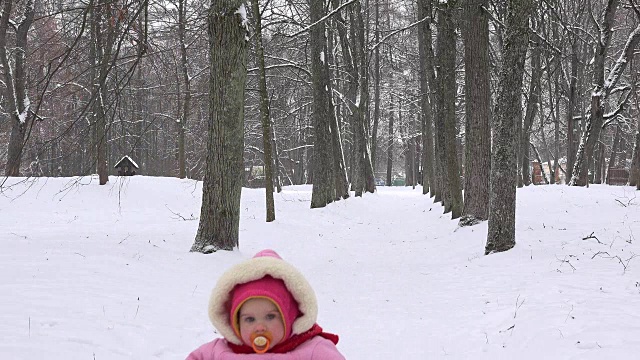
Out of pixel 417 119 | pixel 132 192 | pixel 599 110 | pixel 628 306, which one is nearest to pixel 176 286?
pixel 628 306

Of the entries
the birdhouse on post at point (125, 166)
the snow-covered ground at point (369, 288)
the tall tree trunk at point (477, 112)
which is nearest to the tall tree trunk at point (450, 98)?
the snow-covered ground at point (369, 288)

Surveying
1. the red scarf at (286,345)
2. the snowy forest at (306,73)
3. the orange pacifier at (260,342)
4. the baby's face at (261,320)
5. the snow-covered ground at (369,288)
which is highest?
the snowy forest at (306,73)

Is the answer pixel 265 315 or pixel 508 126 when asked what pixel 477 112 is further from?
pixel 265 315

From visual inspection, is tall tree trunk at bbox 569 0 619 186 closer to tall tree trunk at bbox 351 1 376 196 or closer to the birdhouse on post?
tall tree trunk at bbox 351 1 376 196

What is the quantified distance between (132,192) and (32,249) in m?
13.2

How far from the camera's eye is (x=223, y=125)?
29.6 ft

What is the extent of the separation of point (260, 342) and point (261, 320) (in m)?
0.12

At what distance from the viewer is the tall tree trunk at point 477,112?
1275cm

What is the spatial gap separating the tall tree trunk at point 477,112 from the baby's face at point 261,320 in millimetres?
10859

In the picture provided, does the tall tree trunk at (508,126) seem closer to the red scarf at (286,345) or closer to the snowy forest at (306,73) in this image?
the snowy forest at (306,73)

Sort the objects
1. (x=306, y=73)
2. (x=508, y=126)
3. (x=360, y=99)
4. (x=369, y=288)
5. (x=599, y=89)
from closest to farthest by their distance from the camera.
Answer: (x=369, y=288)
(x=508, y=126)
(x=599, y=89)
(x=306, y=73)
(x=360, y=99)

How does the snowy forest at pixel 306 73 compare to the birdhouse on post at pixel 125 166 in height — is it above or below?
above

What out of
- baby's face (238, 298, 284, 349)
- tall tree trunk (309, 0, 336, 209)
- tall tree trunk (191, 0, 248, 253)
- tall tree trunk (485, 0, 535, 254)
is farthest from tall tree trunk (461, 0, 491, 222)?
baby's face (238, 298, 284, 349)

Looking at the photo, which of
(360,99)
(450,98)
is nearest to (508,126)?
(450,98)
